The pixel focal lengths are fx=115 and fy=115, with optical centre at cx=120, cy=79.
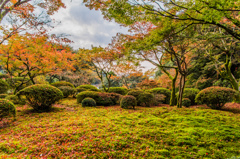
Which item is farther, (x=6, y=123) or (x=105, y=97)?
(x=105, y=97)

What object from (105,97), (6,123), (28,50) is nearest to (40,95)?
(6,123)

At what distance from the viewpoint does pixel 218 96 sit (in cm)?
634

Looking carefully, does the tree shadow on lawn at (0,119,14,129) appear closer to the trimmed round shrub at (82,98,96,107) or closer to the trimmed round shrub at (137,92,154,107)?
the trimmed round shrub at (82,98,96,107)

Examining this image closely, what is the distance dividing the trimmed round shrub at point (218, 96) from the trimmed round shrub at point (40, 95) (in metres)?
8.37

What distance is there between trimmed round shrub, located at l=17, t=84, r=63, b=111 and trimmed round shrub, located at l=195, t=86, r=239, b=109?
837 centimetres

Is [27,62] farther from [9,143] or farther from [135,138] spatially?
[135,138]

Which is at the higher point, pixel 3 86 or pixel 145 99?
pixel 3 86

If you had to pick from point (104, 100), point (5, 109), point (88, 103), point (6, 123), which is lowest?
point (6, 123)

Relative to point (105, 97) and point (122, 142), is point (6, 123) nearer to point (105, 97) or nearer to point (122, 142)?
point (122, 142)

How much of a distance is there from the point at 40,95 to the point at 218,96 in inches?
370

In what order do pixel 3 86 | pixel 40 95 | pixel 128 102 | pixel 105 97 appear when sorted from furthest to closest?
pixel 3 86 → pixel 105 97 → pixel 128 102 → pixel 40 95

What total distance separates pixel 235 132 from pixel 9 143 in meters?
6.25

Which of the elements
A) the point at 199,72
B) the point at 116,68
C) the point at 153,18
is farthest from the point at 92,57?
the point at 199,72

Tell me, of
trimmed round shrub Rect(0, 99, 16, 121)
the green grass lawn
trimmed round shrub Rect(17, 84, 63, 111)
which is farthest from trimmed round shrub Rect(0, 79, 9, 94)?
the green grass lawn
